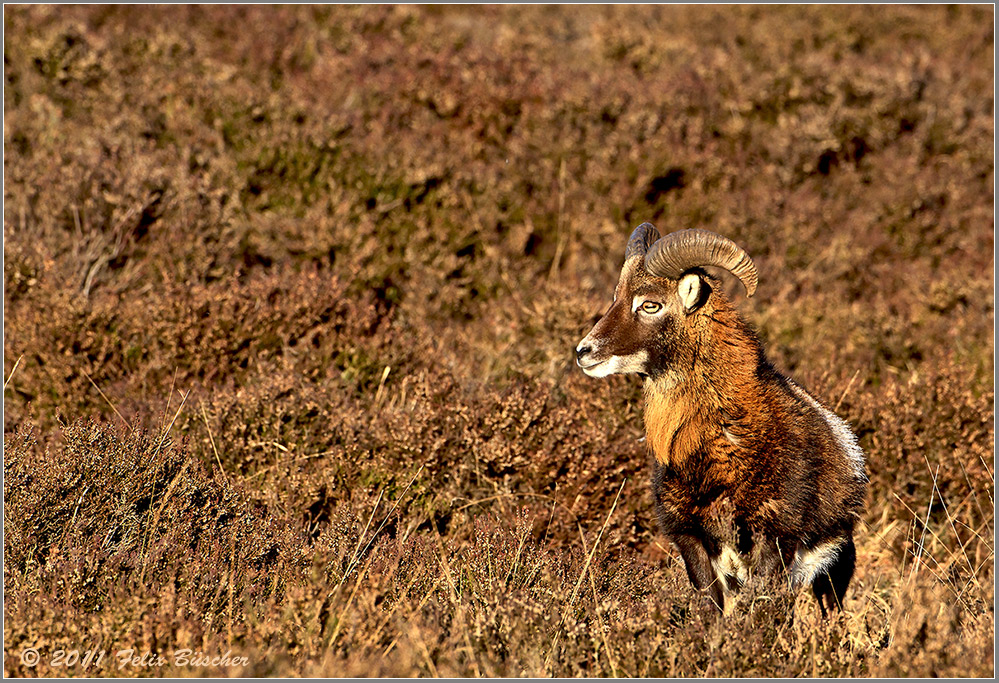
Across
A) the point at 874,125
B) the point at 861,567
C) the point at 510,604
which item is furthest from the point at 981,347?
the point at 510,604

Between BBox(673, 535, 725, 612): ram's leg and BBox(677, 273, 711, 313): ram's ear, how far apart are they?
4.10ft

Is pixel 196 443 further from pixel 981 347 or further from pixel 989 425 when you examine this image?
pixel 981 347

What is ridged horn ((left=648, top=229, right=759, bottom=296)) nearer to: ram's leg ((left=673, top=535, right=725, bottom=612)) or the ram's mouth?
the ram's mouth

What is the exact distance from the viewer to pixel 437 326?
7848mm

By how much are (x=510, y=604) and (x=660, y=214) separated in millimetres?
6288

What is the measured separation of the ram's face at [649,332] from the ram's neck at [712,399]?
115 millimetres

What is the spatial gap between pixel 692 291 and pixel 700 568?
147 cm

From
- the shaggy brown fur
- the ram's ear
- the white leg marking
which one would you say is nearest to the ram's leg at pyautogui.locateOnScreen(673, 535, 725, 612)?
the shaggy brown fur

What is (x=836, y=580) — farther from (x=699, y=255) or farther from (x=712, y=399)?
(x=699, y=255)

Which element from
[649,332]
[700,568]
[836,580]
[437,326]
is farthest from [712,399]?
[437,326]

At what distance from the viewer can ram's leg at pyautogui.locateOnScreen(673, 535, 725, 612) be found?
4586mm

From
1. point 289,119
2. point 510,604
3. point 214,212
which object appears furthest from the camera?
point 289,119

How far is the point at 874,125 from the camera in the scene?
10.7 m

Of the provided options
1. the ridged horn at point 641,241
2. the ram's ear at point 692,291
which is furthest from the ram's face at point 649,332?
the ridged horn at point 641,241
